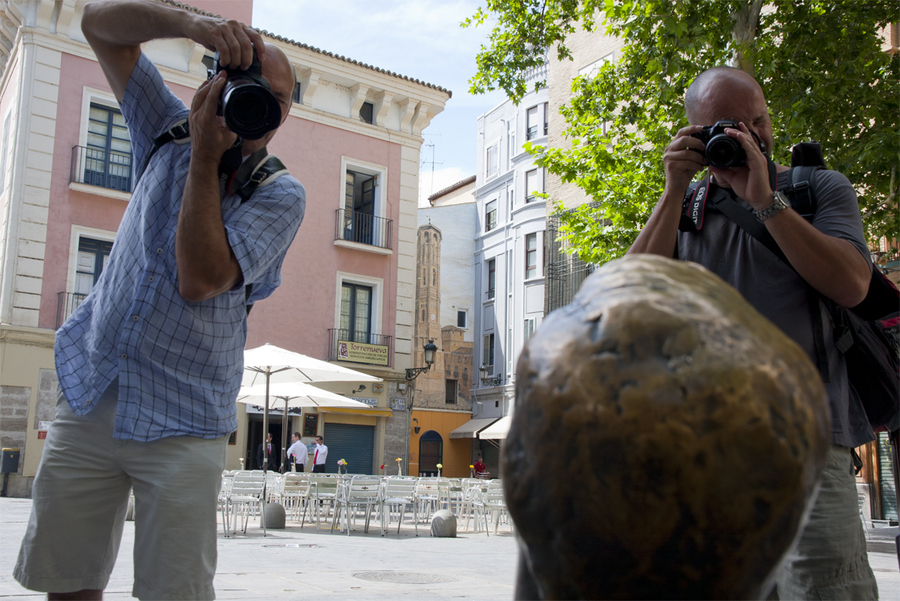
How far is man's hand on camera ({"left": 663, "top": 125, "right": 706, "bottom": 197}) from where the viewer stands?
6.19 ft

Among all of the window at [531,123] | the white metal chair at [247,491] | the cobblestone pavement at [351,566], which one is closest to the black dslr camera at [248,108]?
the cobblestone pavement at [351,566]

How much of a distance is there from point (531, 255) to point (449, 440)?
27.7 ft

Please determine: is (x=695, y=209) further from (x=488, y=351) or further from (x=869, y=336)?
(x=488, y=351)

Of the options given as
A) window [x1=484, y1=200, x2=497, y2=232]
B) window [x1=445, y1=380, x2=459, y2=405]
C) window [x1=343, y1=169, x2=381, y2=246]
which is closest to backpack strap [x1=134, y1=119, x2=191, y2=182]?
window [x1=343, y1=169, x2=381, y2=246]

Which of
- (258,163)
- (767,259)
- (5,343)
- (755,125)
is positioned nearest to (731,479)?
(767,259)

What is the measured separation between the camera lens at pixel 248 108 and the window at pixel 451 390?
33.4 metres

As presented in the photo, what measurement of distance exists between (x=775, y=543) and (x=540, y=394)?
9.2 inches

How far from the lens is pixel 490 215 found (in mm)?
37531

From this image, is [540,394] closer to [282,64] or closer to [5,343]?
[282,64]

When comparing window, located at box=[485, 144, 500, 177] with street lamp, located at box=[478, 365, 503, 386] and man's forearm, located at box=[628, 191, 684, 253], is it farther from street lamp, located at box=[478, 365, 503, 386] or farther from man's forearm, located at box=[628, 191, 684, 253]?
man's forearm, located at box=[628, 191, 684, 253]

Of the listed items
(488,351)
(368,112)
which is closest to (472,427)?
(488,351)

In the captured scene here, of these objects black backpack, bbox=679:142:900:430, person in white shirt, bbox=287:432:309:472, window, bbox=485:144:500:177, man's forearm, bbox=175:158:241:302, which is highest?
window, bbox=485:144:500:177

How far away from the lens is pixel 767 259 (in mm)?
1917

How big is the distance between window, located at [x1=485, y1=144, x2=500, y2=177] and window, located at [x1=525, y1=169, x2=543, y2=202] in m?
3.00
